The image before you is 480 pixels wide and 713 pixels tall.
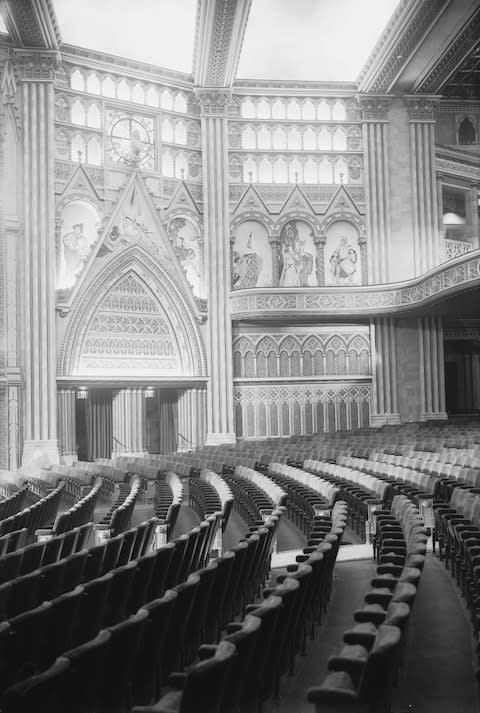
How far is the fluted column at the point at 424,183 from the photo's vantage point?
2598 cm

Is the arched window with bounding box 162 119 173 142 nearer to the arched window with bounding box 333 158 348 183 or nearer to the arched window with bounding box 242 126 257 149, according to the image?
the arched window with bounding box 242 126 257 149

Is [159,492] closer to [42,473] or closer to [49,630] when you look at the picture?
[42,473]

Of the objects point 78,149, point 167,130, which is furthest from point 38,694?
point 167,130

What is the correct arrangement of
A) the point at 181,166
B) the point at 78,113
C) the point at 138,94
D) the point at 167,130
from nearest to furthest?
the point at 78,113 → the point at 138,94 → the point at 167,130 → the point at 181,166

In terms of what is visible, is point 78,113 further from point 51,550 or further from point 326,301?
point 51,550

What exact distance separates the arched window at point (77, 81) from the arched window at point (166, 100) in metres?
2.56

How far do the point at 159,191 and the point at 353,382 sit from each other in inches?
339

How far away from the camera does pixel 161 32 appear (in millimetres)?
24500

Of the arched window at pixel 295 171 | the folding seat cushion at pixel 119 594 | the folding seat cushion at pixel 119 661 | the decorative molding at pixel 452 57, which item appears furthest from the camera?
the arched window at pixel 295 171

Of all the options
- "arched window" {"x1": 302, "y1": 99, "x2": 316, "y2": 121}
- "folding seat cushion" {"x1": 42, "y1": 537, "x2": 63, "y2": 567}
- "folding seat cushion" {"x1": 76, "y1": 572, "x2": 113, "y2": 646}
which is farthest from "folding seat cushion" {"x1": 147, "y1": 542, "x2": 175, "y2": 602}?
"arched window" {"x1": 302, "y1": 99, "x2": 316, "y2": 121}

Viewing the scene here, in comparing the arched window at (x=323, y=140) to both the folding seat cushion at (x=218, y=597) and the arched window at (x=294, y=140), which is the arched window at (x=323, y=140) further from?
the folding seat cushion at (x=218, y=597)

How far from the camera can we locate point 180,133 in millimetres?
25609

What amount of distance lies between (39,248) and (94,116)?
472cm

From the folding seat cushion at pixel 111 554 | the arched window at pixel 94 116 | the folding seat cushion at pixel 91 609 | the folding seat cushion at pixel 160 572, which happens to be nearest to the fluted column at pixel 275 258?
the arched window at pixel 94 116
